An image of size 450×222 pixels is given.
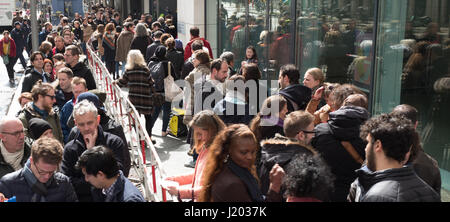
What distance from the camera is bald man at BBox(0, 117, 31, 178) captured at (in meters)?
4.50

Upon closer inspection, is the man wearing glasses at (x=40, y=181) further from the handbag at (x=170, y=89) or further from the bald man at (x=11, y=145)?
the handbag at (x=170, y=89)

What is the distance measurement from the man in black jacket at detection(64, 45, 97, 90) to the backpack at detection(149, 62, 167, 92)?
128cm

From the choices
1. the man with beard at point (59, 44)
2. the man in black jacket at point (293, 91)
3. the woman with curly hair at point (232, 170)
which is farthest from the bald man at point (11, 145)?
the man with beard at point (59, 44)

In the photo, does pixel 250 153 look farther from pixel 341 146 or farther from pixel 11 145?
pixel 11 145

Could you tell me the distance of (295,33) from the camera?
33.3ft

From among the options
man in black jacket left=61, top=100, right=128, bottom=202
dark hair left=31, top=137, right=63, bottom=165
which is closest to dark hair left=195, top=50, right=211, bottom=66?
man in black jacket left=61, top=100, right=128, bottom=202

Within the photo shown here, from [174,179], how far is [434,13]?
4.25 meters

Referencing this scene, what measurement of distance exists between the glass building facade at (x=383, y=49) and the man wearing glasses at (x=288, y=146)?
298cm

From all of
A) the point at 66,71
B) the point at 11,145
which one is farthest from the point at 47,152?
the point at 66,71

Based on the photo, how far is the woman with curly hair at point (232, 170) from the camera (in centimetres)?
325

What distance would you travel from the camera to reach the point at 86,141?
464 centimetres

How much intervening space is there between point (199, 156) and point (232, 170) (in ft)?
3.20
